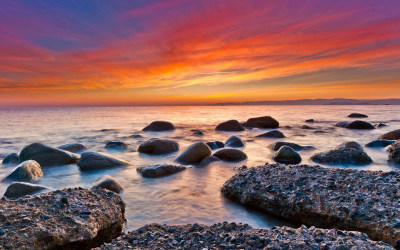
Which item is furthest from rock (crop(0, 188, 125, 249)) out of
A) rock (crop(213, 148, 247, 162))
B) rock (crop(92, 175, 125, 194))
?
rock (crop(213, 148, 247, 162))

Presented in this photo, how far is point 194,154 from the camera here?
25.5 ft

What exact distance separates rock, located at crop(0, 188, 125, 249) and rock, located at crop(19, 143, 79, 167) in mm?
4599

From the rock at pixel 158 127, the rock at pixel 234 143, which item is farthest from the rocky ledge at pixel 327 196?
the rock at pixel 158 127

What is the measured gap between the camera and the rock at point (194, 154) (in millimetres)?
7719

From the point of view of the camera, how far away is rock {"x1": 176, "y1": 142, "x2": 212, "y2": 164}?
25.3 ft

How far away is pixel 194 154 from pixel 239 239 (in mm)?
5112

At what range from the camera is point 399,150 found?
735 centimetres

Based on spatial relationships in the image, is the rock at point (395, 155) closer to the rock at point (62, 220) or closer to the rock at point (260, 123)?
the rock at point (62, 220)

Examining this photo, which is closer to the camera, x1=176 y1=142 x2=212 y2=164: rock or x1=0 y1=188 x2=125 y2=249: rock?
x1=0 y1=188 x2=125 y2=249: rock

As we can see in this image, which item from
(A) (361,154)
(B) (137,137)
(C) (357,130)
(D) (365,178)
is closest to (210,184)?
(D) (365,178)

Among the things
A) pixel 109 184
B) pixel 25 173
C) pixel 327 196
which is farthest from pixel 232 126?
pixel 327 196

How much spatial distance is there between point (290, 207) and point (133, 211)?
8.78 ft

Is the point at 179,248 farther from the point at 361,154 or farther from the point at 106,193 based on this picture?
the point at 361,154

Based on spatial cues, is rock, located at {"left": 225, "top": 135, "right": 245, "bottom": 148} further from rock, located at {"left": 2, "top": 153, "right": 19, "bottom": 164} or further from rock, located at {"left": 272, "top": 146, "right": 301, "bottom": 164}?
rock, located at {"left": 2, "top": 153, "right": 19, "bottom": 164}
